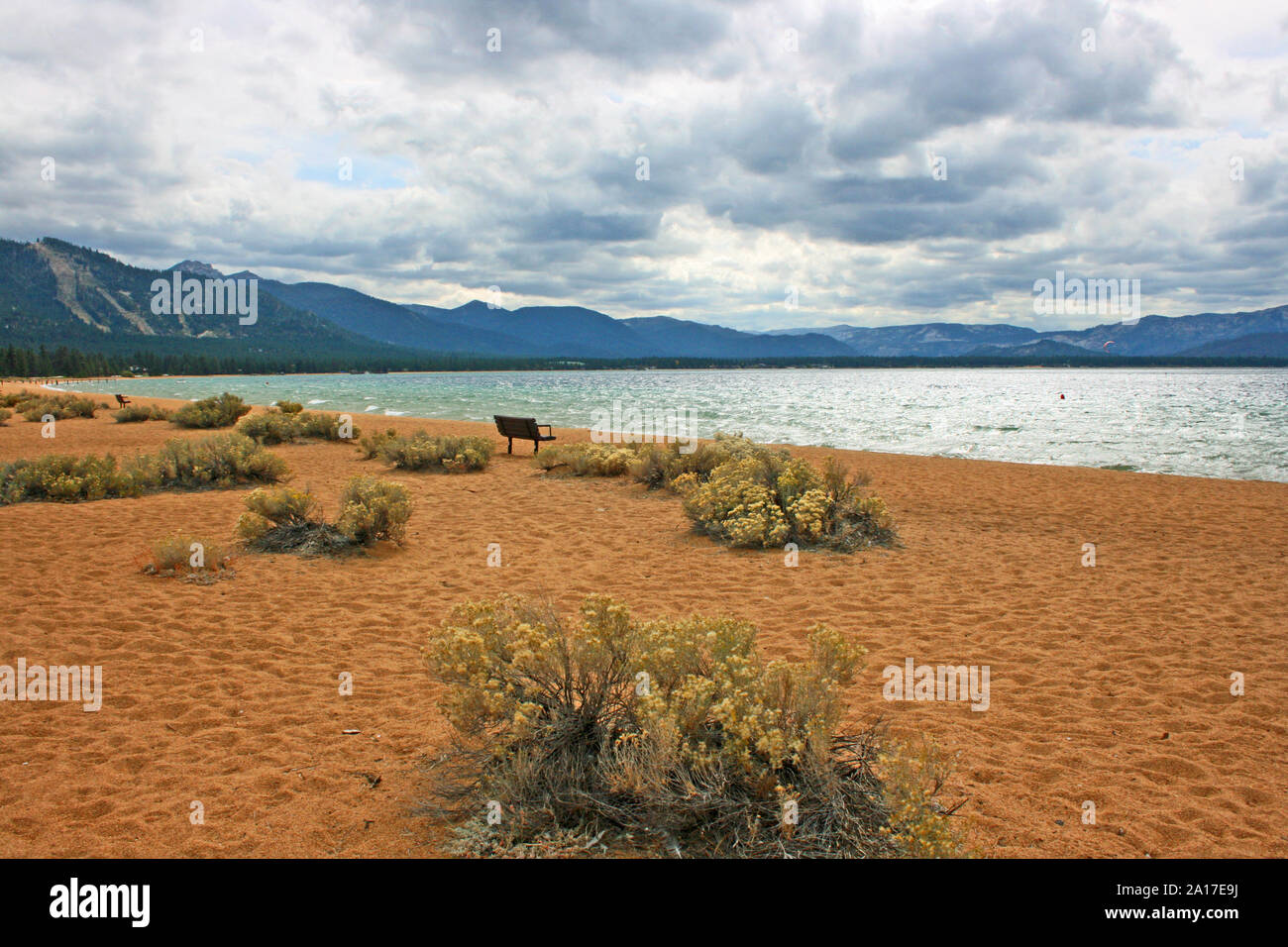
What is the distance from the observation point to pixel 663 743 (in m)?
2.69

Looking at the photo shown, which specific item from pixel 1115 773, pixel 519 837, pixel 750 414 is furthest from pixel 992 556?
pixel 750 414

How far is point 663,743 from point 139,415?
96.0 feet

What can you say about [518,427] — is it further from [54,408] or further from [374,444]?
[54,408]

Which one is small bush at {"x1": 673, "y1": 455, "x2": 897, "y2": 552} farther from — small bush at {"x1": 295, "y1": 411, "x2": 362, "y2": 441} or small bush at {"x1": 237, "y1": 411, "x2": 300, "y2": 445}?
small bush at {"x1": 237, "y1": 411, "x2": 300, "y2": 445}

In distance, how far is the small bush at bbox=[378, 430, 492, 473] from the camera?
533 inches

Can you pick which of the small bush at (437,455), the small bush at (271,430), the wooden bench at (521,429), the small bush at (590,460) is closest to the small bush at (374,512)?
the small bush at (590,460)

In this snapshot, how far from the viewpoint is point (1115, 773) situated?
344 centimetres

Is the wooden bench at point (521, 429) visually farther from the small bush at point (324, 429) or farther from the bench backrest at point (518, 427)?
the small bush at point (324, 429)

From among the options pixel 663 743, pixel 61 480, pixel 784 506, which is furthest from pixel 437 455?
pixel 663 743

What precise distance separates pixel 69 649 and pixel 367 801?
3.23m

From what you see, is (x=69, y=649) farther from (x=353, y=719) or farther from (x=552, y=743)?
(x=552, y=743)

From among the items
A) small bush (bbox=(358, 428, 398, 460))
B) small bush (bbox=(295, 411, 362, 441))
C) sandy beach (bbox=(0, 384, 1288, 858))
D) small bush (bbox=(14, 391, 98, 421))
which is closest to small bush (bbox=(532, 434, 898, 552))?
sandy beach (bbox=(0, 384, 1288, 858))

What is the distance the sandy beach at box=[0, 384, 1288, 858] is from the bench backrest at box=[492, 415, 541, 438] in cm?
505
